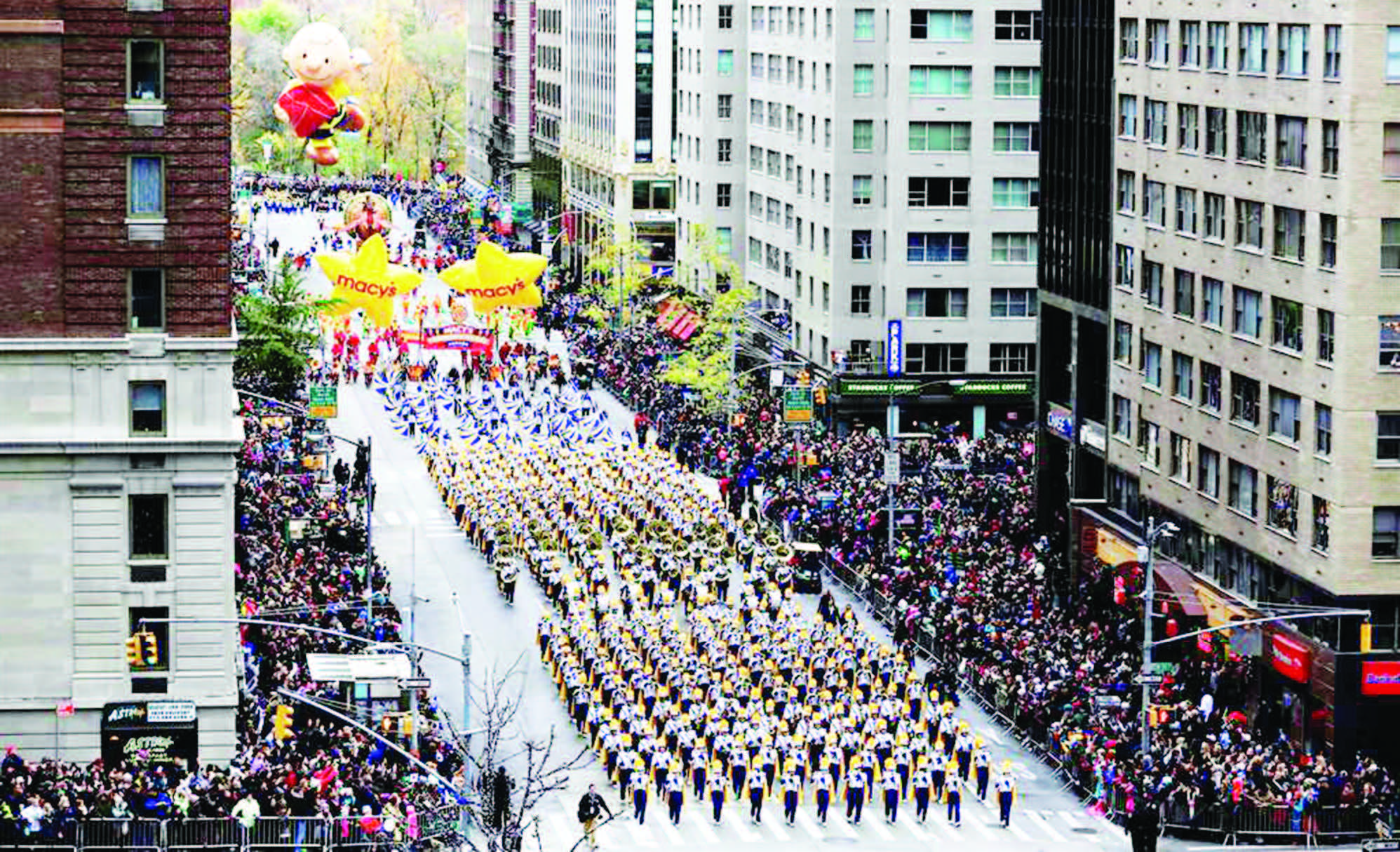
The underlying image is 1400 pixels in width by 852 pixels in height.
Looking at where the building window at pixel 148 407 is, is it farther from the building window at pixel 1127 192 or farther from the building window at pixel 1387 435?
the building window at pixel 1127 192

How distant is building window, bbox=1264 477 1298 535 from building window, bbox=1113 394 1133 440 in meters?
13.8

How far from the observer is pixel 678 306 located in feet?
472

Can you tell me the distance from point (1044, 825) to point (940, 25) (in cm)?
6153

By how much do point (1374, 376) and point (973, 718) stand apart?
13.9m

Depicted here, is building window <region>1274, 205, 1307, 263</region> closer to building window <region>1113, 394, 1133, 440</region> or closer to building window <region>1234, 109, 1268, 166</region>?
building window <region>1234, 109, 1268, 166</region>

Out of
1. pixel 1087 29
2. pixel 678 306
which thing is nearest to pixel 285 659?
pixel 1087 29

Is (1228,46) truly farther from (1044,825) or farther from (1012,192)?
(1012,192)

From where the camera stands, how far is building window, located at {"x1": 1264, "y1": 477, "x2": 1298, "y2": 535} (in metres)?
80.1

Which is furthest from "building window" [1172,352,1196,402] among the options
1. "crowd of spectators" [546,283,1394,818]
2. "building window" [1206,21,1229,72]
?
"building window" [1206,21,1229,72]

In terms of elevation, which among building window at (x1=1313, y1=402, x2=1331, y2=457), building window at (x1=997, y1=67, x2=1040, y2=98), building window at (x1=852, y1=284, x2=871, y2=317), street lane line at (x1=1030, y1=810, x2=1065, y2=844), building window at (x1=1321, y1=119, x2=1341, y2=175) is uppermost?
building window at (x1=997, y1=67, x2=1040, y2=98)

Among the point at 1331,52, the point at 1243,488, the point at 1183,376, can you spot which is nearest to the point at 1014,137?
the point at 1183,376

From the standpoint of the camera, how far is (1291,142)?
8106 cm

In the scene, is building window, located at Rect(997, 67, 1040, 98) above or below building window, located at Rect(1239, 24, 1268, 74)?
below

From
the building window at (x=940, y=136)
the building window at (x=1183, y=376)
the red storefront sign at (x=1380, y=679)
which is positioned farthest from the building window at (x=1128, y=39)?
the building window at (x=940, y=136)
